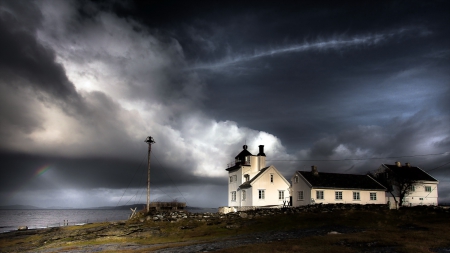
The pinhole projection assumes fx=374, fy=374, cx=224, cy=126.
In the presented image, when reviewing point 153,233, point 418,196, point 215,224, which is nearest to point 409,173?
point 418,196

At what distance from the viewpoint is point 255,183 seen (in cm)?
6925

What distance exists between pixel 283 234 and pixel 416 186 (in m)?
52.3

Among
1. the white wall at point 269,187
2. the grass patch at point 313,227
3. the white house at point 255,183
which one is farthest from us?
the white house at point 255,183

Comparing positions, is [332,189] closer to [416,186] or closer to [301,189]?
[301,189]

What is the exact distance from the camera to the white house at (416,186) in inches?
2928

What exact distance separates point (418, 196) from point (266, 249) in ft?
207

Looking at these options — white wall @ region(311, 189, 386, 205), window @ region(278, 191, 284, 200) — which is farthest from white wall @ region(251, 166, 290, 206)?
white wall @ region(311, 189, 386, 205)

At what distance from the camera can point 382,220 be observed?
42.6 m

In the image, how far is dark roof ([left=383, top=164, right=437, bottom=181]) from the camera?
2985 inches

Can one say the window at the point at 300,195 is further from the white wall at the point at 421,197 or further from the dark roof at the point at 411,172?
the white wall at the point at 421,197

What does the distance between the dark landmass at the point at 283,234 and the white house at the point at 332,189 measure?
8157 mm

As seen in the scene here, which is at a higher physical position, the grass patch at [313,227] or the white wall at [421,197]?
the white wall at [421,197]

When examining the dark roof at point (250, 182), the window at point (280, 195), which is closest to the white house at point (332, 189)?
the window at point (280, 195)

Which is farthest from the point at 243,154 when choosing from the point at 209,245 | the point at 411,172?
the point at 209,245
